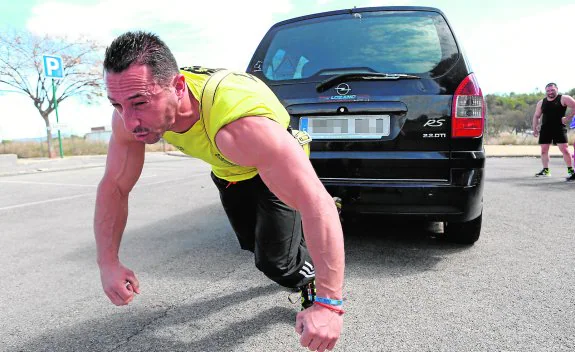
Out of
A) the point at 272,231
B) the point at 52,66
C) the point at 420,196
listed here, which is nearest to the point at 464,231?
the point at 420,196

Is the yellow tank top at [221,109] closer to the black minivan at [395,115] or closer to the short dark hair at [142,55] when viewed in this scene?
the short dark hair at [142,55]

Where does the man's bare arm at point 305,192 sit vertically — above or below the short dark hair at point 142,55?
below

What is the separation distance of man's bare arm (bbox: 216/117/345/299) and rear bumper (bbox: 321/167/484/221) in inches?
65.7

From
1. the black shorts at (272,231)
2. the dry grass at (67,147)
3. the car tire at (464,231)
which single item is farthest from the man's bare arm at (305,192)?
the dry grass at (67,147)

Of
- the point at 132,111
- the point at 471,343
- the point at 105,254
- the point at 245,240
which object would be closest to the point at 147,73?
the point at 132,111

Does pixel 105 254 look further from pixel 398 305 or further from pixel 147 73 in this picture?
pixel 398 305

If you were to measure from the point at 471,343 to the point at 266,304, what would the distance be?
108 centimetres

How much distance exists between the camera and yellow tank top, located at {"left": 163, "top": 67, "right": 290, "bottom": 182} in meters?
1.44

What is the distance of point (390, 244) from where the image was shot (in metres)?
3.59

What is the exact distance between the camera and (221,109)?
1.46m

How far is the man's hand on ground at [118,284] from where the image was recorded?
5.75 feet

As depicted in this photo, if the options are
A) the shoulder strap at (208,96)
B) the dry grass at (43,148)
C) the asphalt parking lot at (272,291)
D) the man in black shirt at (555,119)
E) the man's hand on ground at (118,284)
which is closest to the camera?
the shoulder strap at (208,96)

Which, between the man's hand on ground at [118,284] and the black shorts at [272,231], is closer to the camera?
the man's hand on ground at [118,284]

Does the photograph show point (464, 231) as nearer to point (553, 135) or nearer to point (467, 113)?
point (467, 113)
